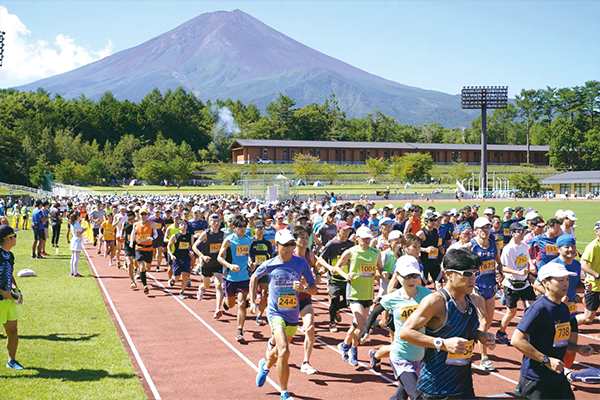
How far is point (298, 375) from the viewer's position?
757cm

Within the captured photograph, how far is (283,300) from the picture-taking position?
684 cm

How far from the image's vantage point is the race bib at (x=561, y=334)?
14.6 feet

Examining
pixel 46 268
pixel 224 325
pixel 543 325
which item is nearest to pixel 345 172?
pixel 46 268

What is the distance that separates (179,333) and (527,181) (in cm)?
7369

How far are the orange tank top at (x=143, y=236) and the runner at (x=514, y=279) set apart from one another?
26.5ft

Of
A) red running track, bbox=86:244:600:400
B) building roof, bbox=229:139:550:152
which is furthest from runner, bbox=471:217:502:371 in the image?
building roof, bbox=229:139:550:152

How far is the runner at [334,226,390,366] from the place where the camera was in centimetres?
798

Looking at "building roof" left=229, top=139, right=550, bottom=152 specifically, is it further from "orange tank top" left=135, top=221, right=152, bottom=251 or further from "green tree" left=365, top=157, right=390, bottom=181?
"orange tank top" left=135, top=221, right=152, bottom=251

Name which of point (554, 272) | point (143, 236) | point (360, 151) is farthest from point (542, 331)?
point (360, 151)

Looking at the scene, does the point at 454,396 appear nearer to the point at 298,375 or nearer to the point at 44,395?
the point at 298,375

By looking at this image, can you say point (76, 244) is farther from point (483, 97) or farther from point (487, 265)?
point (483, 97)

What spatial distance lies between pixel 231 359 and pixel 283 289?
2117 millimetres

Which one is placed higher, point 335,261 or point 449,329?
point 449,329

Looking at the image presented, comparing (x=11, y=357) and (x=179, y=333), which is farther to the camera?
Result: (x=179, y=333)
